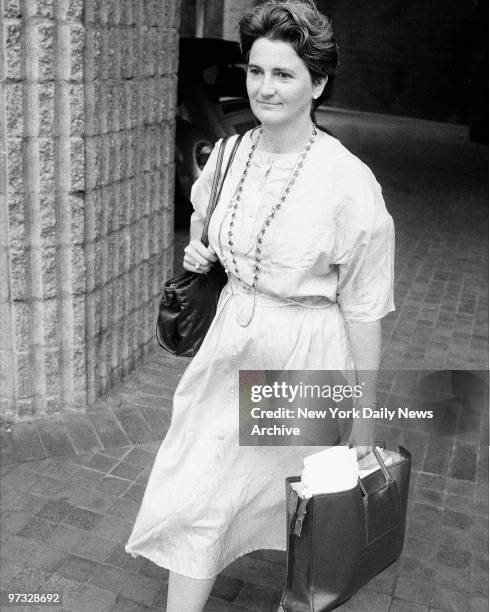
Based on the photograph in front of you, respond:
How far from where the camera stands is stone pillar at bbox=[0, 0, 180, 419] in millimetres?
3424

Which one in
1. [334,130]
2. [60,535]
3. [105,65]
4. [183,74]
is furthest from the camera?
[334,130]

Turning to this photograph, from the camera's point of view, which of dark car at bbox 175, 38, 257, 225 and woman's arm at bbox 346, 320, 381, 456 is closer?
woman's arm at bbox 346, 320, 381, 456

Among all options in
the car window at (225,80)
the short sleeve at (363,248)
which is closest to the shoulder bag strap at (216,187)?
the short sleeve at (363,248)

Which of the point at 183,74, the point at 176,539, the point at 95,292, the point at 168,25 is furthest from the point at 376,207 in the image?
the point at 183,74

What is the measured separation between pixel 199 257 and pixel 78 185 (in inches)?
61.1

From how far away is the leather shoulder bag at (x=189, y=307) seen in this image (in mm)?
2412

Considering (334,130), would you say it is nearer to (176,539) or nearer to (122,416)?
(122,416)

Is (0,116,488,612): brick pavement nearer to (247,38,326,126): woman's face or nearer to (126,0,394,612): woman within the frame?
(126,0,394,612): woman

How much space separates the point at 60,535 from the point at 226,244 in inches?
60.6

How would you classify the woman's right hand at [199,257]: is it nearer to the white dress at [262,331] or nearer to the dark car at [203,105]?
the white dress at [262,331]

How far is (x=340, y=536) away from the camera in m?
2.13

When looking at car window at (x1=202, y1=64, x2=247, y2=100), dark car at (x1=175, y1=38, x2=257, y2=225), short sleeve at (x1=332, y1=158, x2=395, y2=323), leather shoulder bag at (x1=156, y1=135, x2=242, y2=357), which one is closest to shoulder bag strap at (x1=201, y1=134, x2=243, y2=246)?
leather shoulder bag at (x1=156, y1=135, x2=242, y2=357)

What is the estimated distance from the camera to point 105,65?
3.70 meters

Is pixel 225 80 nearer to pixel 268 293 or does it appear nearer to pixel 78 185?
pixel 78 185
